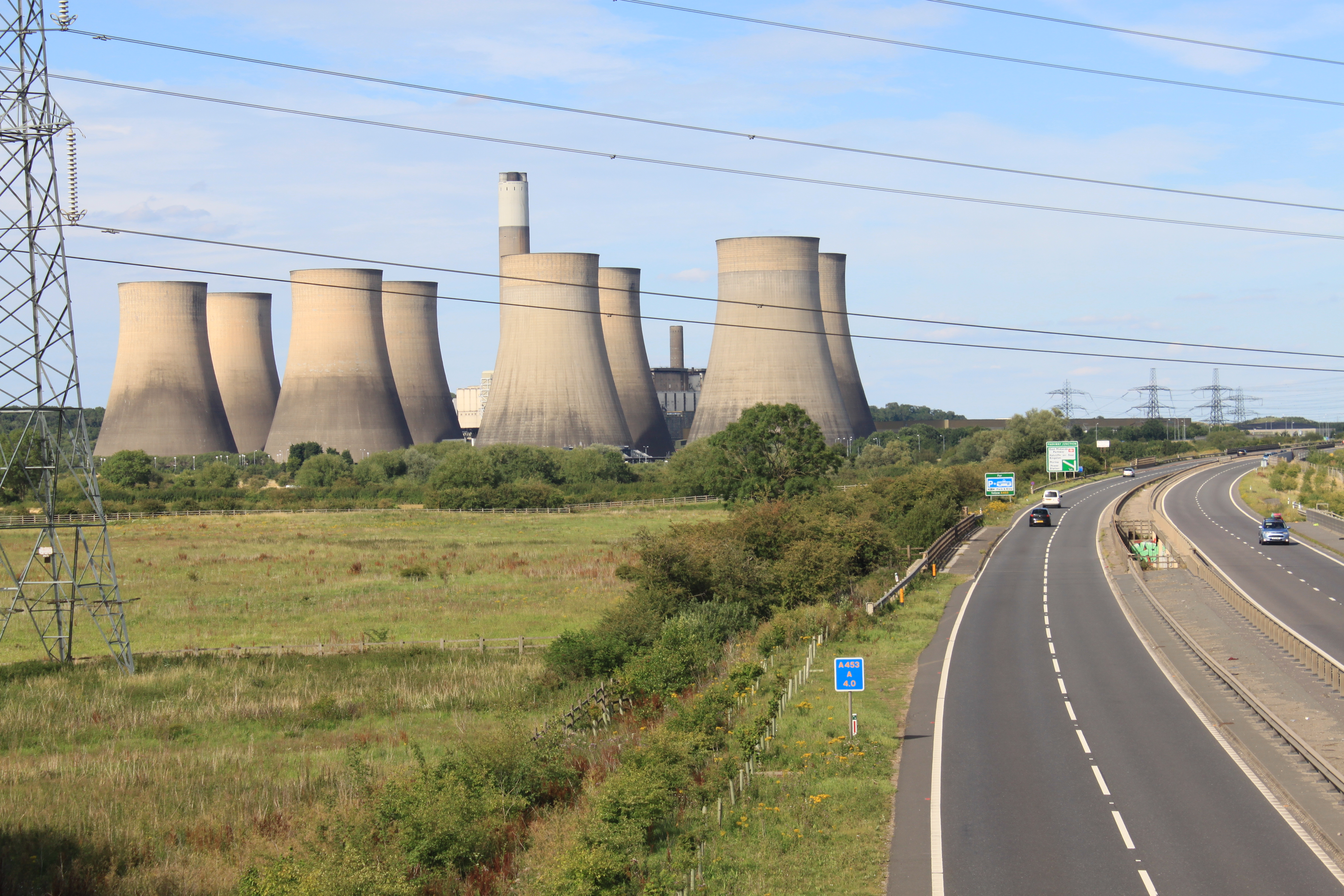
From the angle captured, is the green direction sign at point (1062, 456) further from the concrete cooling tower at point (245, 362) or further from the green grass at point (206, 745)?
the green grass at point (206, 745)

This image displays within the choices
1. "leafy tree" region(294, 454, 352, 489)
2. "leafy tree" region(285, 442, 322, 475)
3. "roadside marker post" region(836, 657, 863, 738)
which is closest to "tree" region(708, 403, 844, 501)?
"leafy tree" region(294, 454, 352, 489)

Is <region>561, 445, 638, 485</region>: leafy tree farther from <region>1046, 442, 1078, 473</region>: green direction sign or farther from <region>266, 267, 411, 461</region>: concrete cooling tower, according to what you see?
<region>1046, 442, 1078, 473</region>: green direction sign

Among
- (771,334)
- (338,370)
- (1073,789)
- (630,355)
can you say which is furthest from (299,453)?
(1073,789)

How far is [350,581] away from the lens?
111 feet

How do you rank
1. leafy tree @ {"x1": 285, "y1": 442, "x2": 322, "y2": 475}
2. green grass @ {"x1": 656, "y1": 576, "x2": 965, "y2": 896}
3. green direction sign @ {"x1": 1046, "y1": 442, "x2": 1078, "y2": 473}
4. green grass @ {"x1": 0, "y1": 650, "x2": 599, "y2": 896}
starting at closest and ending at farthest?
green grass @ {"x1": 656, "y1": 576, "x2": 965, "y2": 896} → green grass @ {"x1": 0, "y1": 650, "x2": 599, "y2": 896} → green direction sign @ {"x1": 1046, "y1": 442, "x2": 1078, "y2": 473} → leafy tree @ {"x1": 285, "y1": 442, "x2": 322, "y2": 475}

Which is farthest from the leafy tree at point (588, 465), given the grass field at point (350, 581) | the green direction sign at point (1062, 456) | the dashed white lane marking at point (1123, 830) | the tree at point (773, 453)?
the dashed white lane marking at point (1123, 830)

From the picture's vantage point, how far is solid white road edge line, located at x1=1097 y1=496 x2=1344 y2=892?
1006cm

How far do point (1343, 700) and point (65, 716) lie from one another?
18388 millimetres

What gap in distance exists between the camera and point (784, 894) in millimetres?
9469

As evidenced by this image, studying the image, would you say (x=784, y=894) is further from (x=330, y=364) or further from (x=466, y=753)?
(x=330, y=364)

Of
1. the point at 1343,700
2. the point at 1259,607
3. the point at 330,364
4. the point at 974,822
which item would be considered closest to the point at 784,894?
the point at 974,822

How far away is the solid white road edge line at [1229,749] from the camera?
33.0 ft

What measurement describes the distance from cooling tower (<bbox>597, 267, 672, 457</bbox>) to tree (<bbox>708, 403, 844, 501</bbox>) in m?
26.3

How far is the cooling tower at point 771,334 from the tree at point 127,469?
3507 cm
